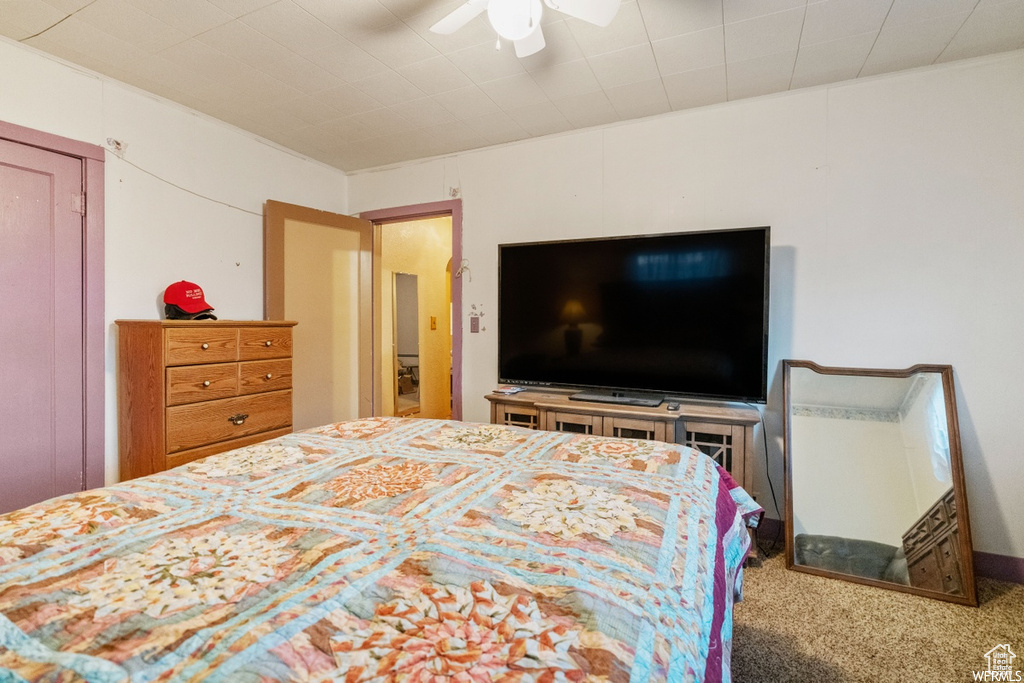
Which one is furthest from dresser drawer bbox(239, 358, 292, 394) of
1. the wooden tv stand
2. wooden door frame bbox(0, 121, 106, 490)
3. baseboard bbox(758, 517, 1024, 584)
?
baseboard bbox(758, 517, 1024, 584)

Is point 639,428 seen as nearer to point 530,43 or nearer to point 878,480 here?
point 878,480

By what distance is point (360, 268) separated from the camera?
3.64m

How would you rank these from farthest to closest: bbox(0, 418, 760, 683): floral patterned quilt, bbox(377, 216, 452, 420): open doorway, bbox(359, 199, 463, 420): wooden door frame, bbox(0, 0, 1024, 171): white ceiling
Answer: bbox(377, 216, 452, 420): open doorway, bbox(359, 199, 463, 420): wooden door frame, bbox(0, 0, 1024, 171): white ceiling, bbox(0, 418, 760, 683): floral patterned quilt

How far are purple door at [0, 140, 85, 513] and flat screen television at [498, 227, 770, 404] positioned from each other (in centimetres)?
223

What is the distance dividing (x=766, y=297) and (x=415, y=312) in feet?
12.0

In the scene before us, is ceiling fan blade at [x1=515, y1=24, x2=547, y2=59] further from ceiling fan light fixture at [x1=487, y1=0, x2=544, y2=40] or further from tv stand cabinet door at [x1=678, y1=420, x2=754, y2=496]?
tv stand cabinet door at [x1=678, y1=420, x2=754, y2=496]

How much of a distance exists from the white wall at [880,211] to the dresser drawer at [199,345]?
2.23m

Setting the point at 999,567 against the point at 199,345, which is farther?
the point at 199,345

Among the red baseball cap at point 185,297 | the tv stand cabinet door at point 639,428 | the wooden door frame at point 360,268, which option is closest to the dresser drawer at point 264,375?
the red baseball cap at point 185,297

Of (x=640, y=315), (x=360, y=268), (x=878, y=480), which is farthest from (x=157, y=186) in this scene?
(x=878, y=480)

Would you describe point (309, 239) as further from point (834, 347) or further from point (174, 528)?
point (834, 347)

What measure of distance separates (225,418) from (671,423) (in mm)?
2348

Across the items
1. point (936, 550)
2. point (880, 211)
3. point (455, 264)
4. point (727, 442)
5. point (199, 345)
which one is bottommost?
point (936, 550)

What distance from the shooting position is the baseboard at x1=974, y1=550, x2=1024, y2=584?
81.7 inches
